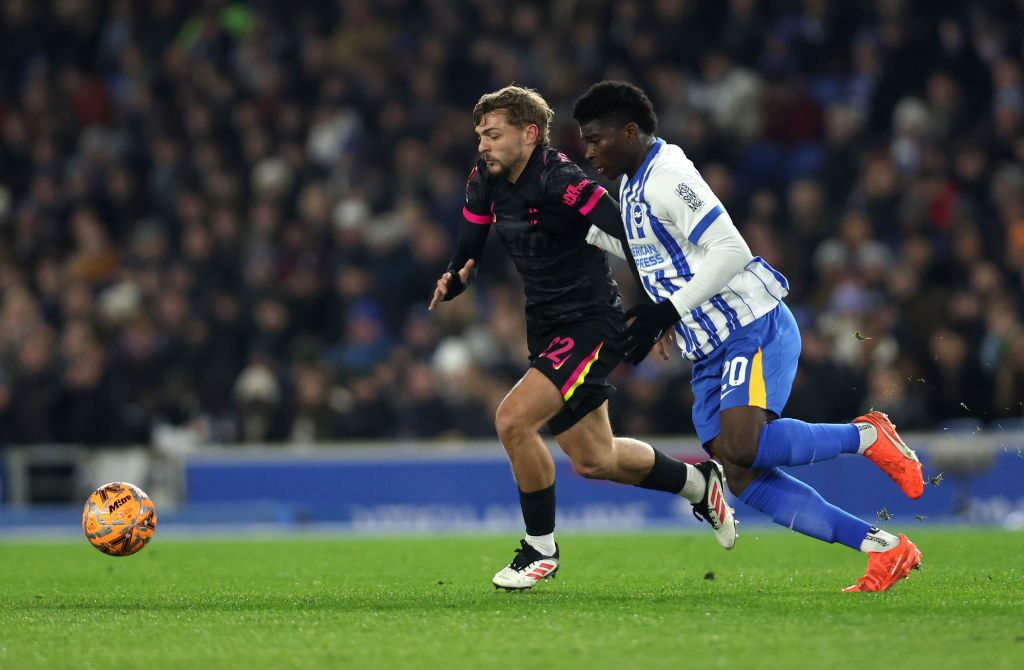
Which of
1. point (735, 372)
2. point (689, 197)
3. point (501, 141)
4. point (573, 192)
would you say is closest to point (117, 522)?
point (501, 141)

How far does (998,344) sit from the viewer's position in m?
12.7

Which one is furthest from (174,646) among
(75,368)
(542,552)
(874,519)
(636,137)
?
(75,368)

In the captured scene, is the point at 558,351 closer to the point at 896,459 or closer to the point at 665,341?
the point at 665,341

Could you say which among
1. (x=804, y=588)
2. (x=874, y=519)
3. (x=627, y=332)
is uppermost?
(x=627, y=332)

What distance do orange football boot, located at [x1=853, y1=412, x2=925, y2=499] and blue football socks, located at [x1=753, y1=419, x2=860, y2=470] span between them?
209 millimetres

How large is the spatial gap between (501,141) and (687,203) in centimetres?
102

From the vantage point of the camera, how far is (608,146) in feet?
21.6

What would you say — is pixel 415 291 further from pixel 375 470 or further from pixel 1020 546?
pixel 1020 546

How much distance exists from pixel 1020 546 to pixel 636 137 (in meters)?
4.27

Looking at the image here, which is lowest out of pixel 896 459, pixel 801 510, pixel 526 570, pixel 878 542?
pixel 526 570

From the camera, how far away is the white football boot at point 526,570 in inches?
271

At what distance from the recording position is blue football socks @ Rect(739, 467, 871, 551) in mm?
6246

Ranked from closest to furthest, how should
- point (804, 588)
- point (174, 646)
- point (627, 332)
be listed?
point (174, 646), point (627, 332), point (804, 588)

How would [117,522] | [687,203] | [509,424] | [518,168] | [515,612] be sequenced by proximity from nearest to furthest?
[515,612], [687,203], [509,424], [518,168], [117,522]
